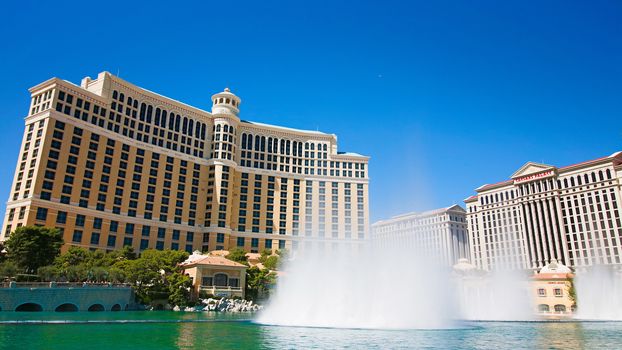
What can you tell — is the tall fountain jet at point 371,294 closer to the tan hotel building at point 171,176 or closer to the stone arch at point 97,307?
the stone arch at point 97,307

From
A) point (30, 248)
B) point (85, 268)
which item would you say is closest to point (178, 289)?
point (85, 268)

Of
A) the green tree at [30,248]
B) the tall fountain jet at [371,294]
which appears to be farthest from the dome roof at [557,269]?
the green tree at [30,248]

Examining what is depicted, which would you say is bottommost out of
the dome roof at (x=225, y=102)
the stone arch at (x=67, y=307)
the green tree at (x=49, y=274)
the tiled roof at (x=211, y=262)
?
the stone arch at (x=67, y=307)

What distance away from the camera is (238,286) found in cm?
7925

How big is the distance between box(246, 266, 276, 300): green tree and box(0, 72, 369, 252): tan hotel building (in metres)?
32.9

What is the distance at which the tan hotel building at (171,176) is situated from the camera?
307 feet

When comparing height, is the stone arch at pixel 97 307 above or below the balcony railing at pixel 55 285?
below

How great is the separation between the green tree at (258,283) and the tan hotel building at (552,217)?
88.2m

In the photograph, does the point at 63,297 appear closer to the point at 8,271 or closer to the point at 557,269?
the point at 8,271

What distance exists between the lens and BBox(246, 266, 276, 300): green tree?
80.9 m

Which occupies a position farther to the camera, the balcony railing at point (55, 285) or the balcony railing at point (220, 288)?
the balcony railing at point (220, 288)

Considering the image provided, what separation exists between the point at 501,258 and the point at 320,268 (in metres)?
122

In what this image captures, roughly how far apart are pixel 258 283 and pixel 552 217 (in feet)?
315

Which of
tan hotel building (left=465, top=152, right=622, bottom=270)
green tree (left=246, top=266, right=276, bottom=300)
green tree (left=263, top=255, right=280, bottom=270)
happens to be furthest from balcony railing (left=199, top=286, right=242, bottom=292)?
tan hotel building (left=465, top=152, right=622, bottom=270)
